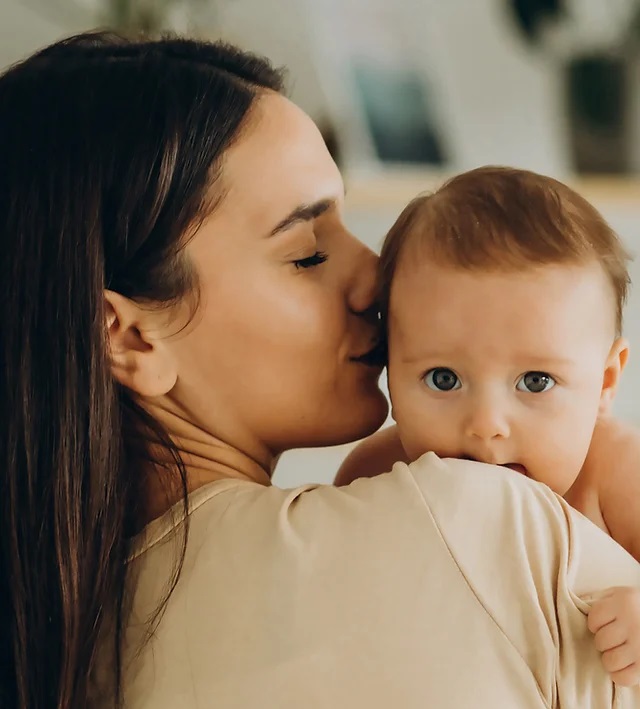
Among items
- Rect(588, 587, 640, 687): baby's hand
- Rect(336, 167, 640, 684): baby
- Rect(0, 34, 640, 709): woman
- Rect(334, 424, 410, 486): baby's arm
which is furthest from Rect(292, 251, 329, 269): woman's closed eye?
Rect(588, 587, 640, 687): baby's hand

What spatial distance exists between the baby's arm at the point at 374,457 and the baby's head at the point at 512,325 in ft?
0.77

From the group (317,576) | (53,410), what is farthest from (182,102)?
(317,576)

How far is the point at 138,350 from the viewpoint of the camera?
3.26 ft

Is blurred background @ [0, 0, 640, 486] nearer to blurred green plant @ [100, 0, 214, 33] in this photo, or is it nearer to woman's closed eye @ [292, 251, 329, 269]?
blurred green plant @ [100, 0, 214, 33]

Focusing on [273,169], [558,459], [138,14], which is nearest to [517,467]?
[558,459]

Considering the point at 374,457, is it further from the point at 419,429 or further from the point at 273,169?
the point at 273,169

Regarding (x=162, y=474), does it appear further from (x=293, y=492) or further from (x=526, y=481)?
(x=526, y=481)

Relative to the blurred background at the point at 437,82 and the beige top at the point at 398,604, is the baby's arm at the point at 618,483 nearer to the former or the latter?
the beige top at the point at 398,604

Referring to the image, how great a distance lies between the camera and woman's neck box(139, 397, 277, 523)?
96 cm

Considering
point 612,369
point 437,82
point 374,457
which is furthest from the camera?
point 437,82

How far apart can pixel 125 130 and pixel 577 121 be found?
6.25 feet

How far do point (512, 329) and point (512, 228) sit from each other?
97mm

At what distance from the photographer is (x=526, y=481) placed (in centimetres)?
84

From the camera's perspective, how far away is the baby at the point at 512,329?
0.92 meters
